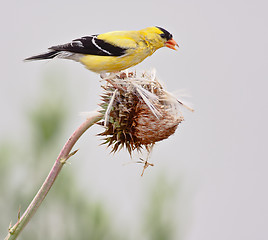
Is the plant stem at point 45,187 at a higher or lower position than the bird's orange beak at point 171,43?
lower

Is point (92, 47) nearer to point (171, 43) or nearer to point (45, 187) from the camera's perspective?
point (171, 43)

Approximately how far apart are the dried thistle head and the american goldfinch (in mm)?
108

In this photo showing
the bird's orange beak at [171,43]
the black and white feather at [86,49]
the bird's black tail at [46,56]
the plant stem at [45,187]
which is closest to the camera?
the plant stem at [45,187]

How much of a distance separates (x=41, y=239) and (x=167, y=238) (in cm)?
105

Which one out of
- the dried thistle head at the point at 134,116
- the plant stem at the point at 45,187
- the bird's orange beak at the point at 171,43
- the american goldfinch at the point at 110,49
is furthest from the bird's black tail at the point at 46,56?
the bird's orange beak at the point at 171,43

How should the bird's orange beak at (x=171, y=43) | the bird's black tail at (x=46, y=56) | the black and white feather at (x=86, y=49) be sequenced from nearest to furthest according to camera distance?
the bird's black tail at (x=46, y=56) < the black and white feather at (x=86, y=49) < the bird's orange beak at (x=171, y=43)

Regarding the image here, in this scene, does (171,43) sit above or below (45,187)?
above

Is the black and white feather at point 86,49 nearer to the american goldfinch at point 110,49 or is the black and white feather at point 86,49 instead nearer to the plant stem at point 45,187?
the american goldfinch at point 110,49

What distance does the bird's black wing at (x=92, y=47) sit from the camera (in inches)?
78.8

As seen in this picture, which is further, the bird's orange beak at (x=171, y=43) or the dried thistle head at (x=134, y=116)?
the bird's orange beak at (x=171, y=43)

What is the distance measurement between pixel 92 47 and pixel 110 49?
9cm

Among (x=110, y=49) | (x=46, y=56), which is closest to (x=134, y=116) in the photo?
(x=110, y=49)

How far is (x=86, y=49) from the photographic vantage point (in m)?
2.03

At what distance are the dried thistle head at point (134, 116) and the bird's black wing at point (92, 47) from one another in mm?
142
